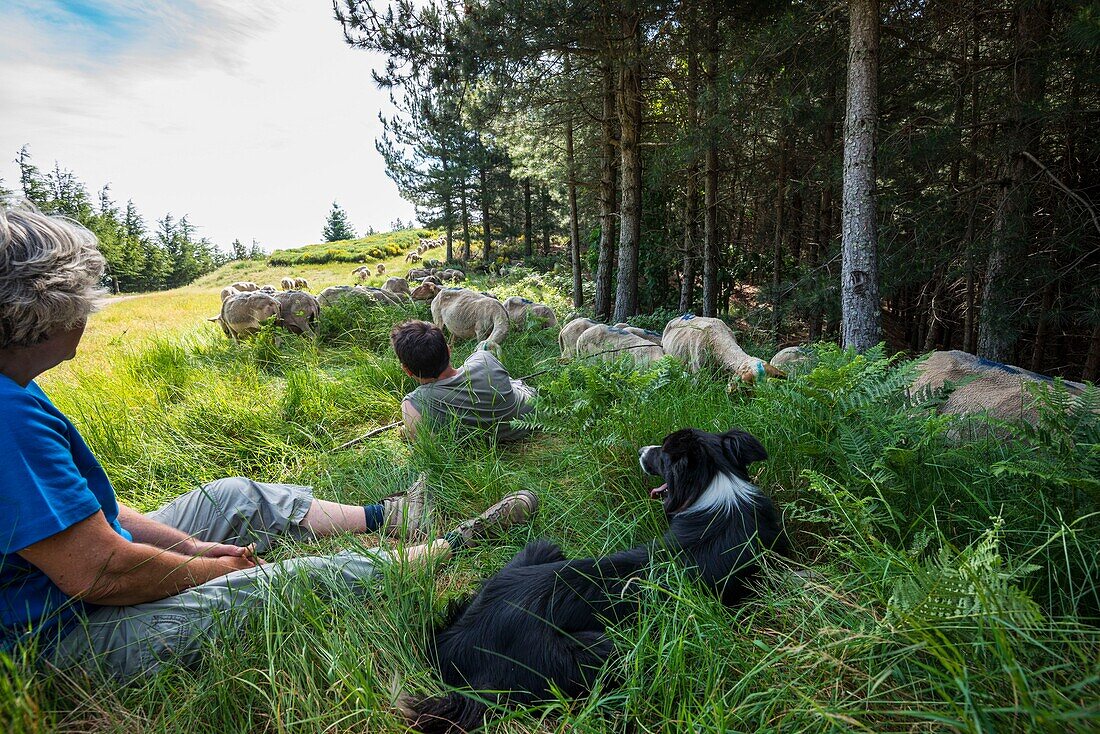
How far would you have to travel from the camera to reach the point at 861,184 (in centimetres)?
533

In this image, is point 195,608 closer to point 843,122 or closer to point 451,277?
point 843,122

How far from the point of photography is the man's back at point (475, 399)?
4.26 metres

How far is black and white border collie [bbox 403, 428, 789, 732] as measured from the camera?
177 cm

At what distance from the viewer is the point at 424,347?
4301 mm

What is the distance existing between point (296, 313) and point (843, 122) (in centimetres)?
1017

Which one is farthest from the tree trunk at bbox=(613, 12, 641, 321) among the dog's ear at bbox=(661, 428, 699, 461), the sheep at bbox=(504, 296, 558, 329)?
the dog's ear at bbox=(661, 428, 699, 461)

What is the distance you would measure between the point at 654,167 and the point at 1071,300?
265 inches

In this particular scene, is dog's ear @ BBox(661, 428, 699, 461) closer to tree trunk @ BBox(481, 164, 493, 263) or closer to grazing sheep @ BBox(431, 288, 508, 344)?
grazing sheep @ BBox(431, 288, 508, 344)

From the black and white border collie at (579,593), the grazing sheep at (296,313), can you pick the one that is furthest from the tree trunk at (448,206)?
the black and white border collie at (579,593)

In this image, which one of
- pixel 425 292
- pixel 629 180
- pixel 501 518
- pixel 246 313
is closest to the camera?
pixel 501 518

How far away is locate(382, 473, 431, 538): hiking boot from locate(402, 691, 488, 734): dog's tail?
111 cm

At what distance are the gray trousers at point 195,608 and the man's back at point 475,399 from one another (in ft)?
5.43

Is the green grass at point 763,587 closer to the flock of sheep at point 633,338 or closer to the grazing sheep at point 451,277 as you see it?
the flock of sheep at point 633,338

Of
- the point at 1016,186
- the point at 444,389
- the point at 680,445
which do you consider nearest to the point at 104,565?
the point at 680,445
